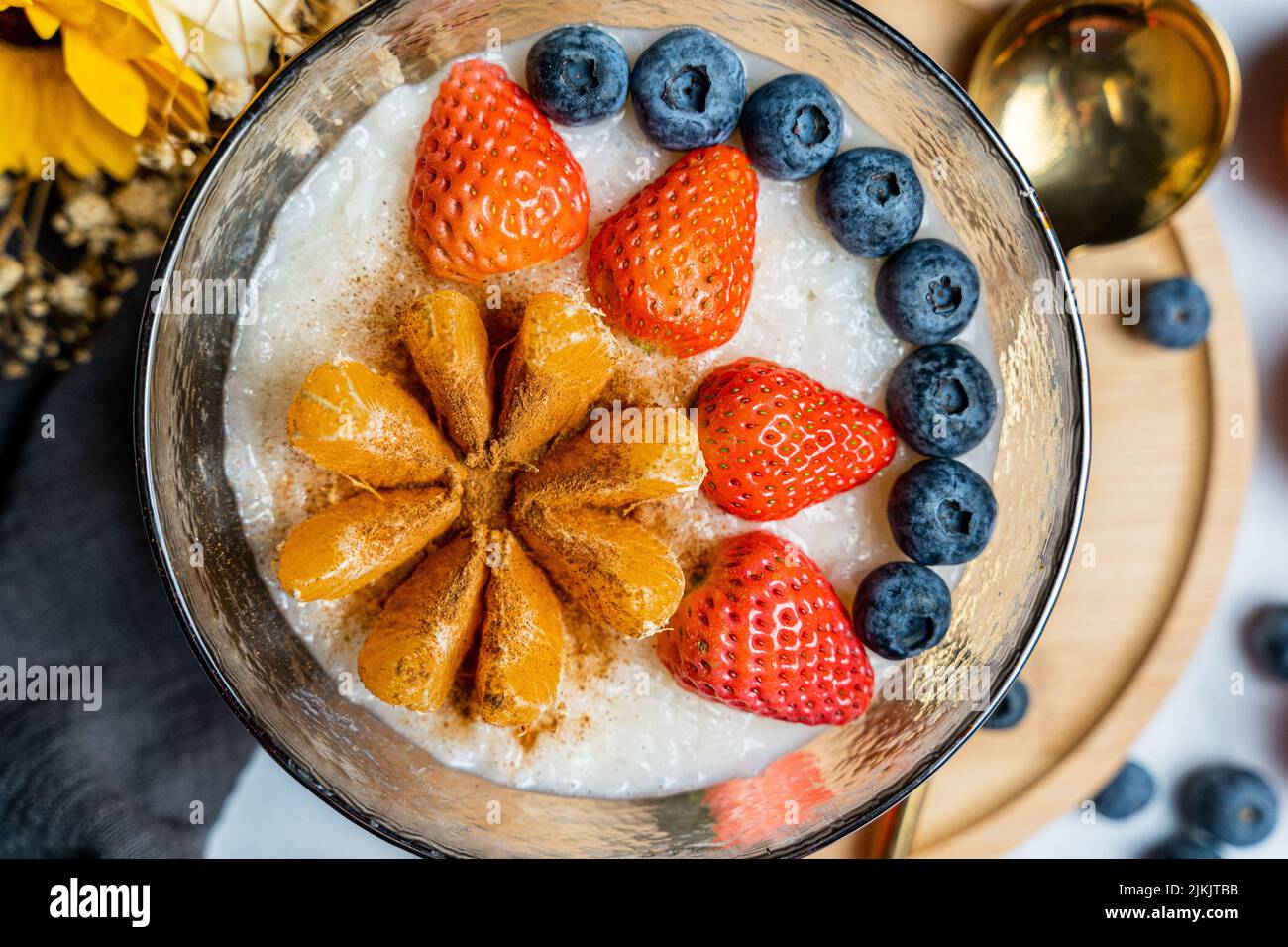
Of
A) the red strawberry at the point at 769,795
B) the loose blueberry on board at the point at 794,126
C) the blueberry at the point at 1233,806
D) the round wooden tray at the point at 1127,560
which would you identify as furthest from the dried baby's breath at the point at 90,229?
the blueberry at the point at 1233,806

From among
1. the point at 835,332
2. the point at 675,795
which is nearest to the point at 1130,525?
the point at 835,332

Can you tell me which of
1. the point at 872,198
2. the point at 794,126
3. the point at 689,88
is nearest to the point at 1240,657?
the point at 872,198

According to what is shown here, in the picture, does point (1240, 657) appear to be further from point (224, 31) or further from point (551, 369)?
point (224, 31)

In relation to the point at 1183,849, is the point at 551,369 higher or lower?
higher

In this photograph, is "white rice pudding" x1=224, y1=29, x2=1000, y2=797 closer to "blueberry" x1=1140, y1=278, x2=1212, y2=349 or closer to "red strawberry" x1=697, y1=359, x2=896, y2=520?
"red strawberry" x1=697, y1=359, x2=896, y2=520

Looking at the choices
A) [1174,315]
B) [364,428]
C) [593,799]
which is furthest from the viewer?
[1174,315]

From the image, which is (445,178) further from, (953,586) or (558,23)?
(953,586)
